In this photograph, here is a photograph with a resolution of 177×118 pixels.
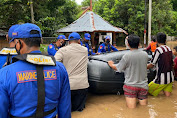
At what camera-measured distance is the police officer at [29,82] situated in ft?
3.88

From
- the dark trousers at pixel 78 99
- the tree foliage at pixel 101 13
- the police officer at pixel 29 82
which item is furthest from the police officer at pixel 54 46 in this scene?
the tree foliage at pixel 101 13

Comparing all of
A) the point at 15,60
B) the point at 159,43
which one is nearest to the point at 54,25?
the point at 159,43

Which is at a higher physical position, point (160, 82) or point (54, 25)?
point (54, 25)

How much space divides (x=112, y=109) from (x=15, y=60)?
2683 mm

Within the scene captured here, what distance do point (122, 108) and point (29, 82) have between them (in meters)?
2.72

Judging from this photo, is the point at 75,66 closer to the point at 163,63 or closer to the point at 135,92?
the point at 135,92

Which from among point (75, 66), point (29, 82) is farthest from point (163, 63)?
point (29, 82)

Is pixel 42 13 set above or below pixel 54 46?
above

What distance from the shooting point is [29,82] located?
1.22 metres

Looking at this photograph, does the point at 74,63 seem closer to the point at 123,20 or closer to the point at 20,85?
the point at 20,85

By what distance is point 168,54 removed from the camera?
3748mm

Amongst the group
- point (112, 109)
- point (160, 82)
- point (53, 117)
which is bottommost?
point (112, 109)

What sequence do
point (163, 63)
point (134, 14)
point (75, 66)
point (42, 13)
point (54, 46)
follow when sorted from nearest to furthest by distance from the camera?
point (75, 66)
point (163, 63)
point (54, 46)
point (42, 13)
point (134, 14)

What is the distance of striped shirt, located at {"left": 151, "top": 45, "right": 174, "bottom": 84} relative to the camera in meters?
3.73
